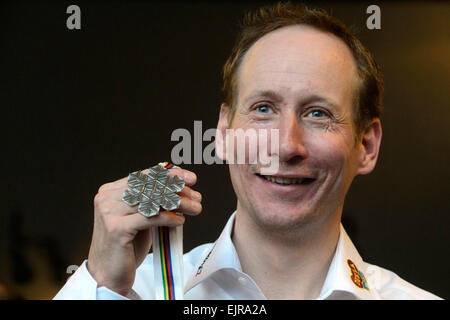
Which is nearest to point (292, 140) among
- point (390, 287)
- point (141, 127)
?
point (390, 287)

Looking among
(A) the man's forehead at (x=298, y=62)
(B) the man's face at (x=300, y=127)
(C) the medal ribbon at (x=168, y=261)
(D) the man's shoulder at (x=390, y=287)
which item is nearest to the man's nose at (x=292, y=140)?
(B) the man's face at (x=300, y=127)

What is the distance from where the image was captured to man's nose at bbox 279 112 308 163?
68.5 inches

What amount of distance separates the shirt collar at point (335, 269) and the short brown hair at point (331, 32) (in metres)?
0.40

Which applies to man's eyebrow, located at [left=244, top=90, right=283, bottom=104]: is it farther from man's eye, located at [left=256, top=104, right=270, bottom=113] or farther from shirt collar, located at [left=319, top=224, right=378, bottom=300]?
shirt collar, located at [left=319, top=224, right=378, bottom=300]

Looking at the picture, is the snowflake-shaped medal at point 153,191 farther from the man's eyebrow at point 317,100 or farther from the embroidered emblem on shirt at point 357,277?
the embroidered emblem on shirt at point 357,277

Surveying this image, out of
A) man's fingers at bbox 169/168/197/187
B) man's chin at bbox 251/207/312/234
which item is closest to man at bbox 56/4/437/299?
man's chin at bbox 251/207/312/234

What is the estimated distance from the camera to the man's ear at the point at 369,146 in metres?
2.02

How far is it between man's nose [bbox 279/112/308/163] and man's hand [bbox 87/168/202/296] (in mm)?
→ 299

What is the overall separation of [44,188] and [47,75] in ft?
1.70

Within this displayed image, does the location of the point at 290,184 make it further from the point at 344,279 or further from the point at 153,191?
the point at 153,191

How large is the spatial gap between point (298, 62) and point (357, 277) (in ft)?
2.34

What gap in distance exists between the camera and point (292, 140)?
5.72 feet
